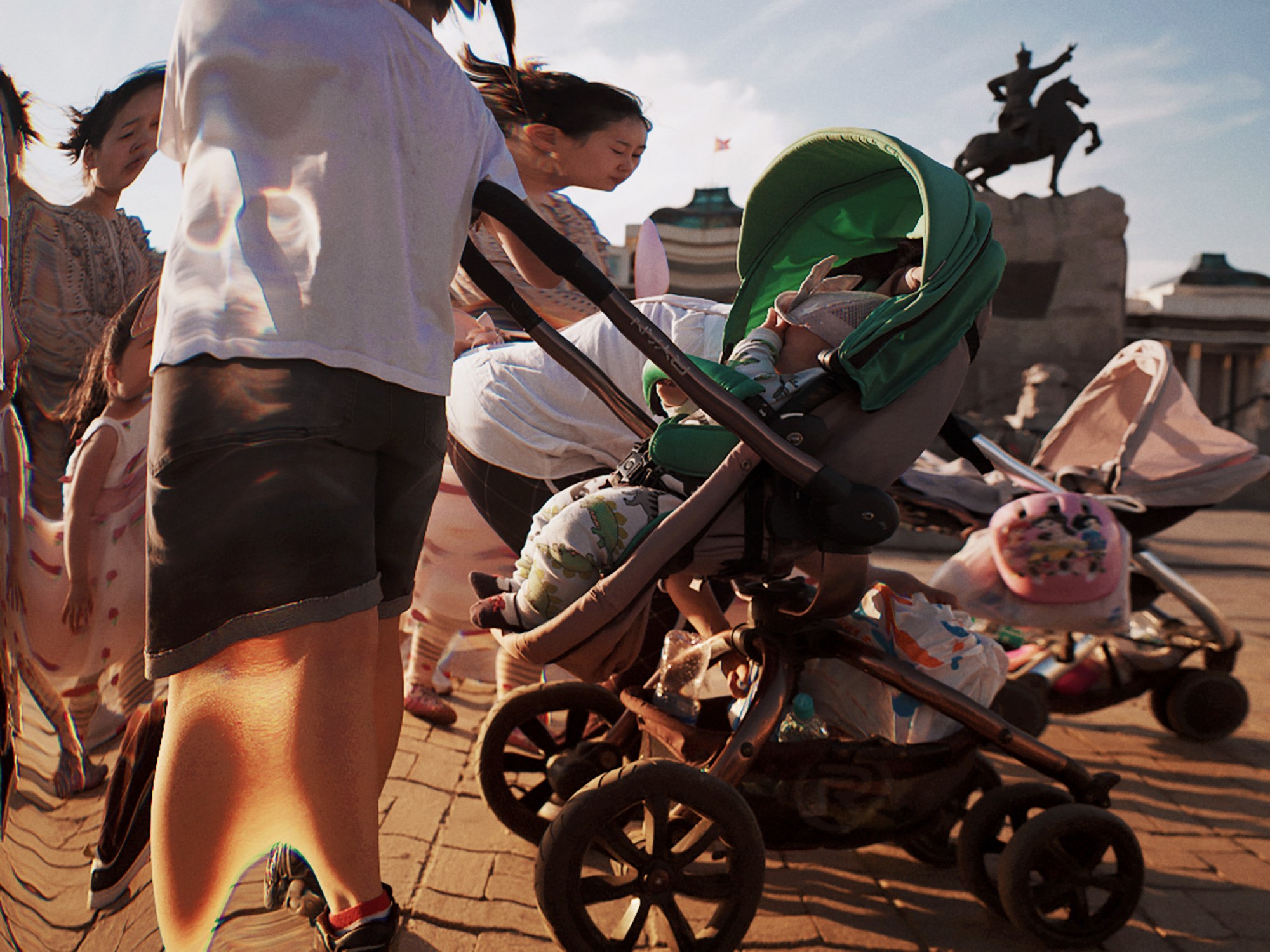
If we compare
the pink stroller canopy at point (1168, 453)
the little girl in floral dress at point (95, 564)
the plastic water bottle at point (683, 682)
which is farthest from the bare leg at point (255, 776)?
the pink stroller canopy at point (1168, 453)

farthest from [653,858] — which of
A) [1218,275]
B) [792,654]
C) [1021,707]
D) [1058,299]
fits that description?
[1218,275]

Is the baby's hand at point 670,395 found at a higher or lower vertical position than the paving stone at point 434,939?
higher

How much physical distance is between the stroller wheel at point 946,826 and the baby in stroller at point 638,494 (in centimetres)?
76

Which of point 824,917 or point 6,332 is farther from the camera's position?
point 824,917

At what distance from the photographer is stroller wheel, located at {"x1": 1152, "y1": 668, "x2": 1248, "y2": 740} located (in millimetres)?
3133

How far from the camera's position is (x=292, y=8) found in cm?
109

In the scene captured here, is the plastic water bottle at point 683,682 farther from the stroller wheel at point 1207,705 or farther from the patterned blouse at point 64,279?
the stroller wheel at point 1207,705

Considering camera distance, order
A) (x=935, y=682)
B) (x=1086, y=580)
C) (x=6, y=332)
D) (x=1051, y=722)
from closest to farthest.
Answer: (x=6, y=332), (x=935, y=682), (x=1086, y=580), (x=1051, y=722)

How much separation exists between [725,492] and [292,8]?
3.09ft

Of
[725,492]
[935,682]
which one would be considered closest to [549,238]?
[725,492]

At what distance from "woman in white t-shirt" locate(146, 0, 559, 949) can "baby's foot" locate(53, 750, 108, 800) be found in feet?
0.37

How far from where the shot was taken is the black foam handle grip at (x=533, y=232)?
4.21 ft

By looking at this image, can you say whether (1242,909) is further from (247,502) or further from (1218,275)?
(1218,275)

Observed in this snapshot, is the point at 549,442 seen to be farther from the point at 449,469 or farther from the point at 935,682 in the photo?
the point at 935,682
